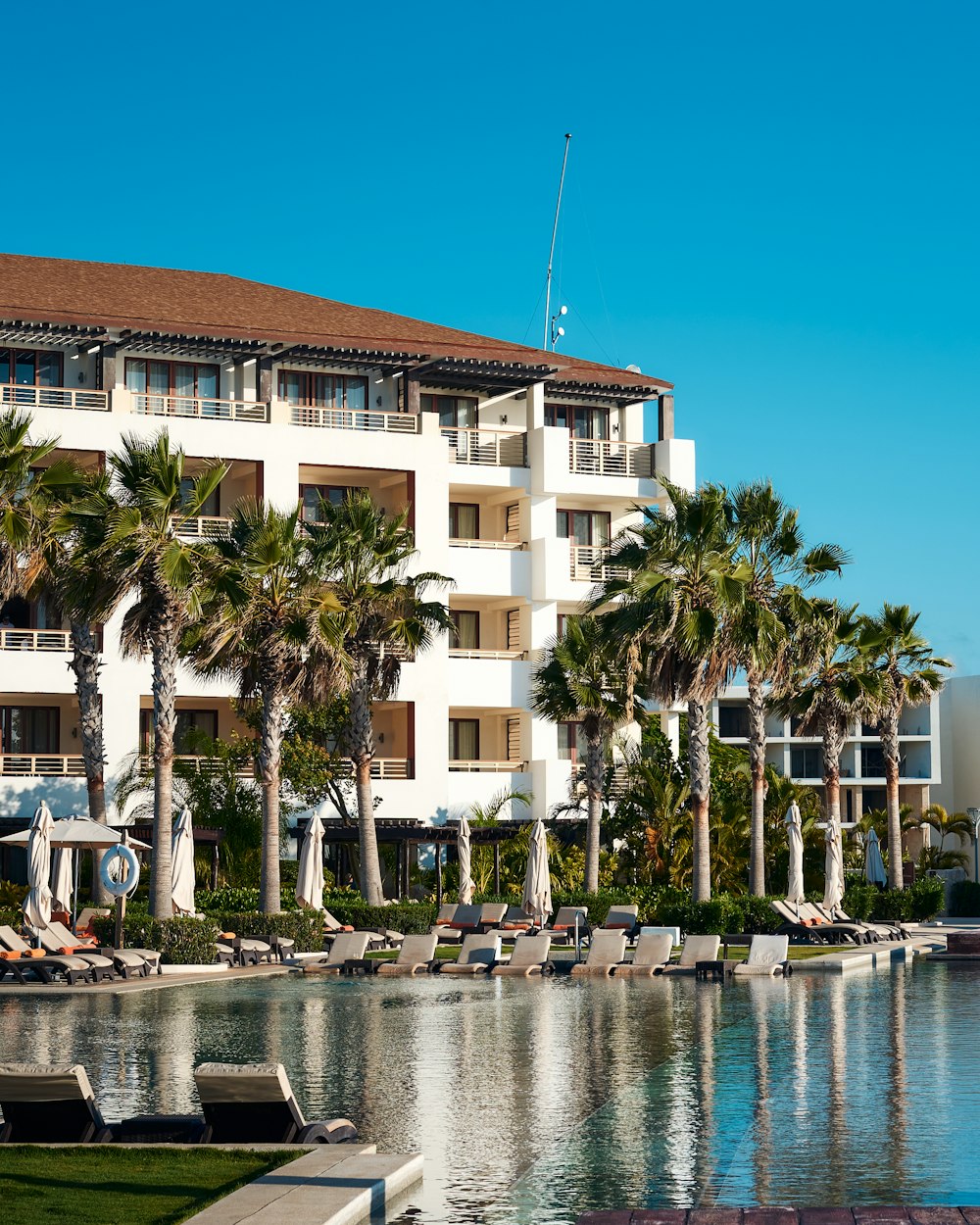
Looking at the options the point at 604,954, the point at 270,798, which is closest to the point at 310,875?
the point at 270,798

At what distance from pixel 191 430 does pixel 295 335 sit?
4032mm

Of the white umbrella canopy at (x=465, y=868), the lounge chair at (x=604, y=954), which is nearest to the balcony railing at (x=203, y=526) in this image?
the white umbrella canopy at (x=465, y=868)

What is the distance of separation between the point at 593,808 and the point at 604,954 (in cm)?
1312

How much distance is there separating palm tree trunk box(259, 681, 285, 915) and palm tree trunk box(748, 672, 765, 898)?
36.0ft

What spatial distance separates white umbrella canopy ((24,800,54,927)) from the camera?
104 feet

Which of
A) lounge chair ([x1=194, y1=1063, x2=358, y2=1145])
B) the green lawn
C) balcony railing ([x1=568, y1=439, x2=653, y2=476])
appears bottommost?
the green lawn

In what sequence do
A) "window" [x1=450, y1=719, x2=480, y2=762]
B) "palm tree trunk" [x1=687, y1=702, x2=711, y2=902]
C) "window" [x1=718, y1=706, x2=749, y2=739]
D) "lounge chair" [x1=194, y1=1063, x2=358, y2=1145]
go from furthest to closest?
"window" [x1=718, y1=706, x2=749, y2=739]
"window" [x1=450, y1=719, x2=480, y2=762]
"palm tree trunk" [x1=687, y1=702, x2=711, y2=902]
"lounge chair" [x1=194, y1=1063, x2=358, y2=1145]

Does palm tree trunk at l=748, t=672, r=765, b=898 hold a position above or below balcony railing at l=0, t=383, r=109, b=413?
below

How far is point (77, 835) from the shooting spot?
113 feet

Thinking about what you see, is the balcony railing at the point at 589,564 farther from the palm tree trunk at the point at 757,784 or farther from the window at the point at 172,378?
the window at the point at 172,378

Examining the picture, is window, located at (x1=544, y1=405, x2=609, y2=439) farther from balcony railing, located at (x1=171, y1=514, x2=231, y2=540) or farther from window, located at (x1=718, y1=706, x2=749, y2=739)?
window, located at (x1=718, y1=706, x2=749, y2=739)

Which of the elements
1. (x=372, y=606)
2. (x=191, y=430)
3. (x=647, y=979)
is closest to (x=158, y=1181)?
(x=647, y=979)

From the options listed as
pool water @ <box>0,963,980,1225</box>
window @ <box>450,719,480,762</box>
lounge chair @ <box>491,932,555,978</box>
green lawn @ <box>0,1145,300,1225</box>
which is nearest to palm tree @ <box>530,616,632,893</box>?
window @ <box>450,719,480,762</box>

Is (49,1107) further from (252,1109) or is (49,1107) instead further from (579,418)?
(579,418)
